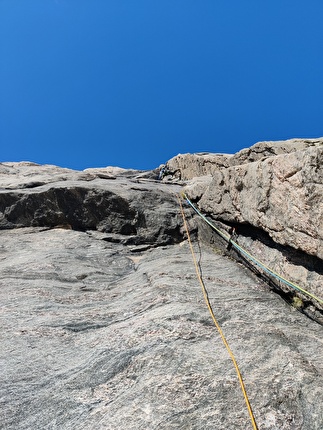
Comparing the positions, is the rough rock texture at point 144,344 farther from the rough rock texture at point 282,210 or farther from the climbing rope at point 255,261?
the rough rock texture at point 282,210

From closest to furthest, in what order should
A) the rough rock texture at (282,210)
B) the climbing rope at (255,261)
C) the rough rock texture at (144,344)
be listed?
the rough rock texture at (144,344), the rough rock texture at (282,210), the climbing rope at (255,261)

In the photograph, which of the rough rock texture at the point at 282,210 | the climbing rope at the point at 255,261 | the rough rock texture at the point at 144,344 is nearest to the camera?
the rough rock texture at the point at 144,344

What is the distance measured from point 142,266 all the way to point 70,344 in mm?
3887

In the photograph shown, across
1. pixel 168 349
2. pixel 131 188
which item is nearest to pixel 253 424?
pixel 168 349

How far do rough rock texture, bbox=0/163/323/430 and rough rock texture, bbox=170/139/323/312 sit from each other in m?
0.76

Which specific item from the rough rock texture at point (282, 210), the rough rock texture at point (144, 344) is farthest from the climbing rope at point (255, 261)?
the rough rock texture at point (144, 344)

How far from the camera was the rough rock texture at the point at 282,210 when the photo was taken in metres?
5.99

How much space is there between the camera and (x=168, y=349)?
16.5 ft

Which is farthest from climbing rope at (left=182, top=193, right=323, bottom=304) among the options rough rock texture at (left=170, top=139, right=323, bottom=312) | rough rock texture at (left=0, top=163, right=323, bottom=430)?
rough rock texture at (left=0, top=163, right=323, bottom=430)

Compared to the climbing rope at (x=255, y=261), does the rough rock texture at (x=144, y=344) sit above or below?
below

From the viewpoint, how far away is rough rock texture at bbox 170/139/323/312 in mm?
5988

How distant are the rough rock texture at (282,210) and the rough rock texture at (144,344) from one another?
76 cm

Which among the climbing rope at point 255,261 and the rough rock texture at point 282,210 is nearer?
the rough rock texture at point 282,210

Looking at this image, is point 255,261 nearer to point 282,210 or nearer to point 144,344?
point 282,210
